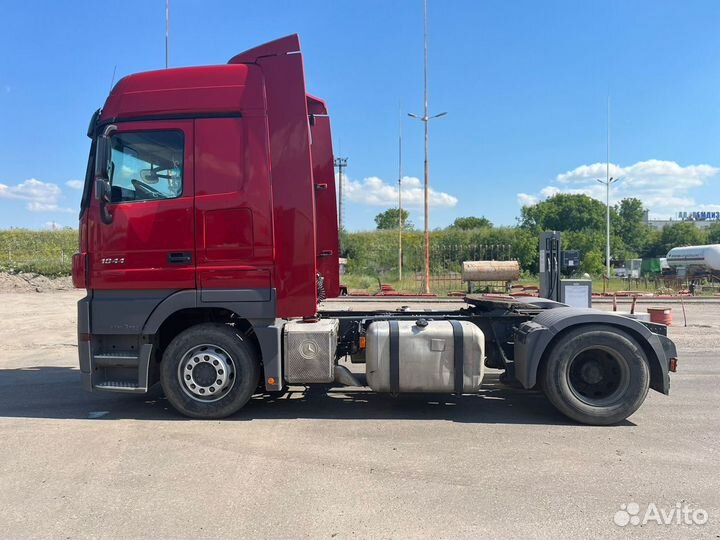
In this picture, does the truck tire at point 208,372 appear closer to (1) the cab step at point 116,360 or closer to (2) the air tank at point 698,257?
(1) the cab step at point 116,360

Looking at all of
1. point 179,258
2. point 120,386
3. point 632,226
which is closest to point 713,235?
point 632,226

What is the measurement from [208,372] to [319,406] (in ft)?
4.63

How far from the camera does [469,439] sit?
16.4 feet

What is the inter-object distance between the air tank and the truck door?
134ft

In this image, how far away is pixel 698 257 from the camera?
3775 cm

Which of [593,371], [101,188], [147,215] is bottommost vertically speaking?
[593,371]

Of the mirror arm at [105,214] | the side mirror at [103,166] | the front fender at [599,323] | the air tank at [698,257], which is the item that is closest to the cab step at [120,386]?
the mirror arm at [105,214]

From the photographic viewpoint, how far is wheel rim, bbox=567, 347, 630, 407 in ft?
18.1

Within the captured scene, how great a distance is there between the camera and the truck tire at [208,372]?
5508 mm

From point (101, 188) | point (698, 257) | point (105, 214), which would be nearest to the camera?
point (101, 188)

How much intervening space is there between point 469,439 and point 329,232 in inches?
128

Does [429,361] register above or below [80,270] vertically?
below

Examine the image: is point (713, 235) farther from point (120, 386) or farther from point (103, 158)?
point (103, 158)

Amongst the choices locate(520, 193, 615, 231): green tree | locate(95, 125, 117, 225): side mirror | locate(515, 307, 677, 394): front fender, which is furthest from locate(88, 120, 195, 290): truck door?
locate(520, 193, 615, 231): green tree
